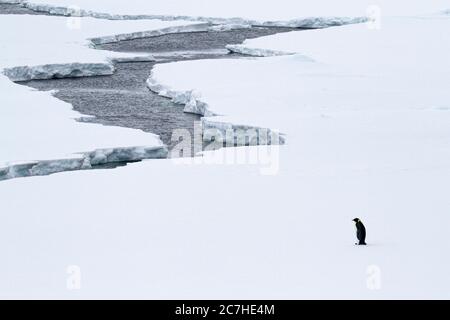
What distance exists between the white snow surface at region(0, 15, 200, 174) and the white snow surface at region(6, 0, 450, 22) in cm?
194

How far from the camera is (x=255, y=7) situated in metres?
28.2

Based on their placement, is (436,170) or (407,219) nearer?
(407,219)

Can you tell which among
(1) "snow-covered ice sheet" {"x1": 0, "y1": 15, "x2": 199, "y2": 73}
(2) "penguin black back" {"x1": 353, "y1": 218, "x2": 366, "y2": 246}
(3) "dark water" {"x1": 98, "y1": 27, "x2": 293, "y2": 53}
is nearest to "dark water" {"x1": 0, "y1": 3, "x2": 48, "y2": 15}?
(1) "snow-covered ice sheet" {"x1": 0, "y1": 15, "x2": 199, "y2": 73}

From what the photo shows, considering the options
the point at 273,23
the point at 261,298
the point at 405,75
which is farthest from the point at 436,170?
the point at 273,23

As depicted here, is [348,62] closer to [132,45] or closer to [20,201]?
[132,45]

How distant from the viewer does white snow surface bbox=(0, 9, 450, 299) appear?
6.45 m

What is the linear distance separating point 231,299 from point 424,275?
1553 mm

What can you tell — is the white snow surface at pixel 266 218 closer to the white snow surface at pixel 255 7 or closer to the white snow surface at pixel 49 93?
the white snow surface at pixel 49 93

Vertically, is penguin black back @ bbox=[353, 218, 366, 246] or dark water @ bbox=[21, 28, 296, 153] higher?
dark water @ bbox=[21, 28, 296, 153]

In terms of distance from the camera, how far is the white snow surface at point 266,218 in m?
6.45

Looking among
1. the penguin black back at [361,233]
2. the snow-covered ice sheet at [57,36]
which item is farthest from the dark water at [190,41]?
the penguin black back at [361,233]

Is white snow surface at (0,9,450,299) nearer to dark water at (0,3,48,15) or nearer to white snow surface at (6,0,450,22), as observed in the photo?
white snow surface at (6,0,450,22)

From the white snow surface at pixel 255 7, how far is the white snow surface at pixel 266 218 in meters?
12.4

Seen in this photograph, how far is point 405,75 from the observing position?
16.9 m
